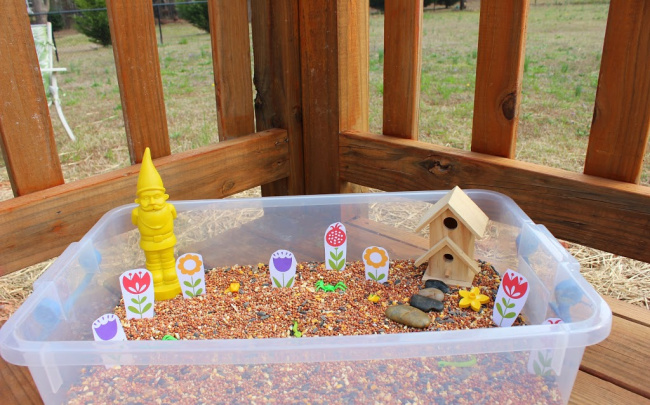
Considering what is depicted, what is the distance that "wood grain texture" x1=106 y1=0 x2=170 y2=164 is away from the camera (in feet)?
3.78

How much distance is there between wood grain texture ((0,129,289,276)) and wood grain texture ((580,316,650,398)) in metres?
0.93

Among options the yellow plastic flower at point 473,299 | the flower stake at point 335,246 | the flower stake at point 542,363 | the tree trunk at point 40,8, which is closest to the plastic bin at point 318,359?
the flower stake at point 542,363

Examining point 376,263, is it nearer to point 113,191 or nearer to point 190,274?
point 190,274

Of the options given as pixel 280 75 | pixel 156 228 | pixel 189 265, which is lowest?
pixel 189 265

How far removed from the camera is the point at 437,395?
0.76 m

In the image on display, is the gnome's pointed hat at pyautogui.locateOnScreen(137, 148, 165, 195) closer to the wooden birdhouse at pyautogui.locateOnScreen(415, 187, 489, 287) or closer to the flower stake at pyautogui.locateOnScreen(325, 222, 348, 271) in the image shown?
the flower stake at pyautogui.locateOnScreen(325, 222, 348, 271)

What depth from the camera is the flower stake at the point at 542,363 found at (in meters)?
0.74

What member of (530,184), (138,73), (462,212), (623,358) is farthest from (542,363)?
(138,73)

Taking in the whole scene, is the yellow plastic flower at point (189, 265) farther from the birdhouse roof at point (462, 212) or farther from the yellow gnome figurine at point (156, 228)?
the birdhouse roof at point (462, 212)

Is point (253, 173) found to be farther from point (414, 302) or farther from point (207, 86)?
point (207, 86)

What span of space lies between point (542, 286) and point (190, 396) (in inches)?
25.9

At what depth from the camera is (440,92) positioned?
3.80 metres

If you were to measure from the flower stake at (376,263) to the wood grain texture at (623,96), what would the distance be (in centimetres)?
48

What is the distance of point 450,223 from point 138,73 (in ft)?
2.59
